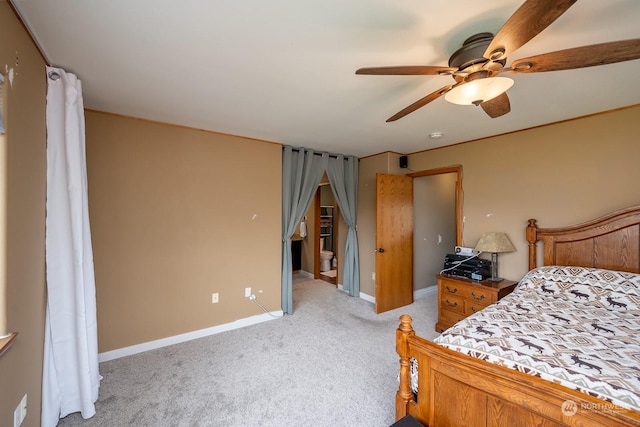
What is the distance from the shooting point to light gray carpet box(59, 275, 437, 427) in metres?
1.82

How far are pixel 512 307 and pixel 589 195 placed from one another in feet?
4.90

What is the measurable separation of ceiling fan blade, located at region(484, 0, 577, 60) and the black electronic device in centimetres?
247

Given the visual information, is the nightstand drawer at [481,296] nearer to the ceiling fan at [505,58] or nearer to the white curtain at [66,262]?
the ceiling fan at [505,58]

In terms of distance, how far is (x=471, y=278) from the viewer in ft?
9.86

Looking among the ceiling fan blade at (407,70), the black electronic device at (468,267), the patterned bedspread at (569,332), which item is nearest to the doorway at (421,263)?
the black electronic device at (468,267)

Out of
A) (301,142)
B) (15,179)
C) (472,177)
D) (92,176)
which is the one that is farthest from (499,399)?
(92,176)

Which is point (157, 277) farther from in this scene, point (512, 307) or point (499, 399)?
point (512, 307)

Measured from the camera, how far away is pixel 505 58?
4.04ft

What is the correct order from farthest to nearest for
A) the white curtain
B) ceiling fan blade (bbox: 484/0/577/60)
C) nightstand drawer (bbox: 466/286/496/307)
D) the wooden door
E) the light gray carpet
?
the wooden door < nightstand drawer (bbox: 466/286/496/307) < the light gray carpet < the white curtain < ceiling fan blade (bbox: 484/0/577/60)

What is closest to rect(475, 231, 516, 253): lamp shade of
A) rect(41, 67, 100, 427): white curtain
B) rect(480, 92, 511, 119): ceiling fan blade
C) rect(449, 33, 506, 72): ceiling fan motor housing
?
rect(480, 92, 511, 119): ceiling fan blade

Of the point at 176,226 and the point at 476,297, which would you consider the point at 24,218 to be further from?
the point at 476,297

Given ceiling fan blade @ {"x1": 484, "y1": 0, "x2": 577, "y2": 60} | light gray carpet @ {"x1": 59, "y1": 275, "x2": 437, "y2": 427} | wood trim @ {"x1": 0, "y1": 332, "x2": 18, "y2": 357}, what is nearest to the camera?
ceiling fan blade @ {"x1": 484, "y1": 0, "x2": 577, "y2": 60}

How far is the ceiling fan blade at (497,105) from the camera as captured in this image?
5.18 ft

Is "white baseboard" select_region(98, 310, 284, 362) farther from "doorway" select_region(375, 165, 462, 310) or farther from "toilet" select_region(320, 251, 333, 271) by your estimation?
"toilet" select_region(320, 251, 333, 271)
